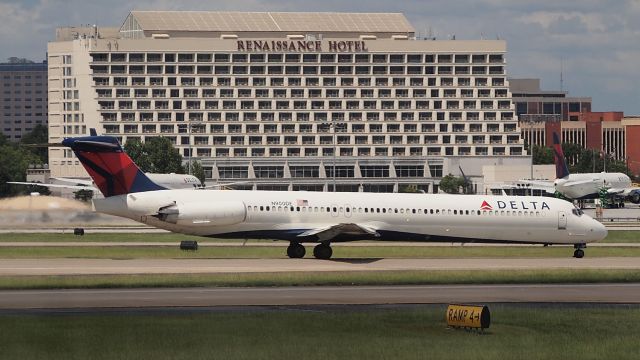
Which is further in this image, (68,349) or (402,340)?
(402,340)

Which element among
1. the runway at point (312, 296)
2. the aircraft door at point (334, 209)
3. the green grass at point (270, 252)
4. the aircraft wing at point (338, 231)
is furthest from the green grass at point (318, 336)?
the green grass at point (270, 252)

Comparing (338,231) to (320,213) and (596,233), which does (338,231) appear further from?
(596,233)

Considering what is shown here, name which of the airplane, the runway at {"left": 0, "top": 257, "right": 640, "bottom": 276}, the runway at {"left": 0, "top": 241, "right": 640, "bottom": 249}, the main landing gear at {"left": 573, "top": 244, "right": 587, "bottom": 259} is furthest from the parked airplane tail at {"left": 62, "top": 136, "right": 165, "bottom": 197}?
the airplane

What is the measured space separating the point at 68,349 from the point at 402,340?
900 cm

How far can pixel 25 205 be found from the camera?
7775 cm

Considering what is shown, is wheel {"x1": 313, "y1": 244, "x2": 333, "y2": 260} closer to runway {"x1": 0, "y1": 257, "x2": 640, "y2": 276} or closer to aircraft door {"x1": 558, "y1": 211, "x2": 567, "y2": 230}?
runway {"x1": 0, "y1": 257, "x2": 640, "y2": 276}

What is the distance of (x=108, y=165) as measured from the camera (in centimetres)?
6284

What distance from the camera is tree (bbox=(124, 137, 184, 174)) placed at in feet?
589

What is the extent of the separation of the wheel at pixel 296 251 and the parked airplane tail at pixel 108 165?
27.9 feet

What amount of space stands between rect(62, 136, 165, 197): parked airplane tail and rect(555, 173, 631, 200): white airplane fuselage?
4124 inches

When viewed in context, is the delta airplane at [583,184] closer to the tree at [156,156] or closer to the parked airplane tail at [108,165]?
the tree at [156,156]

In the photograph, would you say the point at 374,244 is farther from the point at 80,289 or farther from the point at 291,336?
the point at 291,336

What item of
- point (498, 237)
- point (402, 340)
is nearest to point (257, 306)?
point (402, 340)

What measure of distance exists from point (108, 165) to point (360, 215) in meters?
13.3
